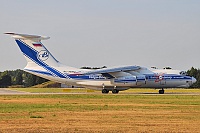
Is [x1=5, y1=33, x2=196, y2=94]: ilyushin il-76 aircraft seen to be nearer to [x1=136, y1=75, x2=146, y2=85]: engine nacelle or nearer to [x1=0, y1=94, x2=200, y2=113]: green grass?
[x1=136, y1=75, x2=146, y2=85]: engine nacelle

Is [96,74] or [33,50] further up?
[33,50]

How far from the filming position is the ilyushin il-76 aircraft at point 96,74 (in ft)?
191

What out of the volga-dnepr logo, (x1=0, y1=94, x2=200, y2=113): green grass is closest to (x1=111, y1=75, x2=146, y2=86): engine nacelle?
the volga-dnepr logo

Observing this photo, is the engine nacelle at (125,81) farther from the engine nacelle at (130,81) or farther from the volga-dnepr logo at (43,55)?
the volga-dnepr logo at (43,55)

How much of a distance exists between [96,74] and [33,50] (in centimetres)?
790

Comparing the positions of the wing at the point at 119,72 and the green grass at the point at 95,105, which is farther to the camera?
the wing at the point at 119,72

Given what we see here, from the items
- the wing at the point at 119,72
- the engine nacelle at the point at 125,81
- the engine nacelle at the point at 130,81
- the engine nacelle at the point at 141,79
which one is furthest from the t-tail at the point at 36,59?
the engine nacelle at the point at 141,79

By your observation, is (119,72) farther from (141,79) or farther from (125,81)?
(141,79)

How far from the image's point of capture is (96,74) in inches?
2330

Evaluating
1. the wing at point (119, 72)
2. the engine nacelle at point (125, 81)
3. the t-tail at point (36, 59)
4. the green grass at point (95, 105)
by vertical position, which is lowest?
the green grass at point (95, 105)

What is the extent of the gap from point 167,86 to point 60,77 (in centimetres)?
1256

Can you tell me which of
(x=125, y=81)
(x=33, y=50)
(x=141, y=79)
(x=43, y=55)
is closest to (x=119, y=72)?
(x=125, y=81)

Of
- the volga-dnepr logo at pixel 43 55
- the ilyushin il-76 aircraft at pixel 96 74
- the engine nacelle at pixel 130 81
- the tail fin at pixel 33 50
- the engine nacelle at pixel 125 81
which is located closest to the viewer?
the engine nacelle at pixel 130 81

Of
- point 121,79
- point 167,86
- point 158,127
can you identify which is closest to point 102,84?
point 121,79
